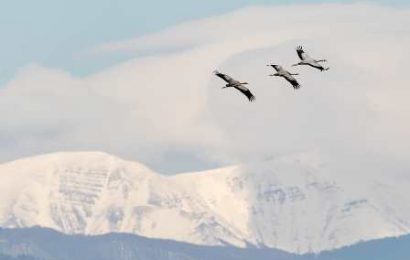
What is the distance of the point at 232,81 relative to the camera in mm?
137125

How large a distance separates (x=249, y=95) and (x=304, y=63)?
9407 millimetres

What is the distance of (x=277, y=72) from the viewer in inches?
5522

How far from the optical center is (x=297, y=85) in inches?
5369

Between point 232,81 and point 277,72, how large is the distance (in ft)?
15.5

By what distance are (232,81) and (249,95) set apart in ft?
8.44

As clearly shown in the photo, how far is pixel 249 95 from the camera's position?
13512cm

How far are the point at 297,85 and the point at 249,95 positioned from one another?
3849mm

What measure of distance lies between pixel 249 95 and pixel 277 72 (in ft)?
19.3

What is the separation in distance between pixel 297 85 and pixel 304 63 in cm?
693

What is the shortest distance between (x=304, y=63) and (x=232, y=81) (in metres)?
8.29
